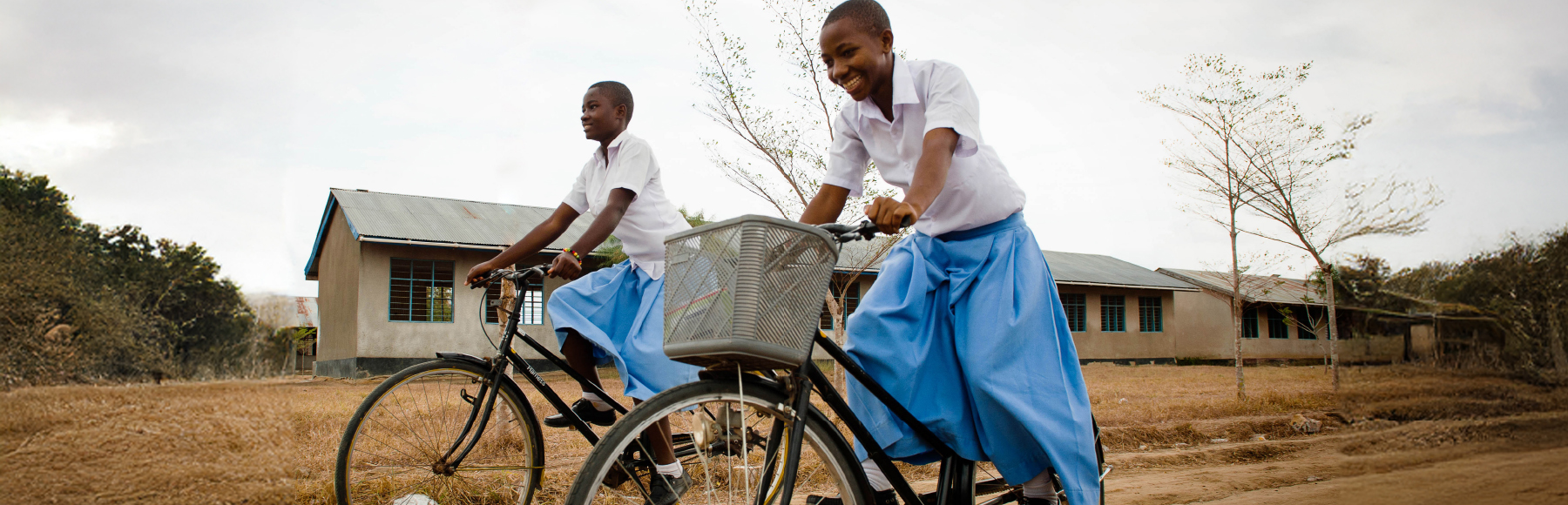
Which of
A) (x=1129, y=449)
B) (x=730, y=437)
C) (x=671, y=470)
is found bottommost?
(x=1129, y=449)

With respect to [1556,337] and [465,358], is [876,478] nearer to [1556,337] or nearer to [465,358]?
[465,358]

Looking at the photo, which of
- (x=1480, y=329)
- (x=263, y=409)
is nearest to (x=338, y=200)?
(x=263, y=409)

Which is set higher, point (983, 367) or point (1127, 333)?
point (983, 367)

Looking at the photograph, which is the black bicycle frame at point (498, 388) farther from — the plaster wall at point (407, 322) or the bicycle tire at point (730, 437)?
the plaster wall at point (407, 322)

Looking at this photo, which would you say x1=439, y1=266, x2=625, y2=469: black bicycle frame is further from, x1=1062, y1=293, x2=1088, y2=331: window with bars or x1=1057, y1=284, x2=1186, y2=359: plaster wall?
x1=1062, y1=293, x2=1088, y2=331: window with bars

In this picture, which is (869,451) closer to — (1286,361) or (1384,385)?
(1384,385)

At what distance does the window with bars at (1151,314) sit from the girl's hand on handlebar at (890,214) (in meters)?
27.6

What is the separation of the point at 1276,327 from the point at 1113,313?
882 cm

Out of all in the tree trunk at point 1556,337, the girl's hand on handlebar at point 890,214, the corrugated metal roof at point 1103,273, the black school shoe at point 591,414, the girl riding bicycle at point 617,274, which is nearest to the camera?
the girl's hand on handlebar at point 890,214

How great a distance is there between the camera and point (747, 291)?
1.61 meters

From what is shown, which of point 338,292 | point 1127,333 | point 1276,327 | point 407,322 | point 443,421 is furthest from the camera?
point 1276,327

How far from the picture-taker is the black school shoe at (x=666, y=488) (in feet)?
9.19

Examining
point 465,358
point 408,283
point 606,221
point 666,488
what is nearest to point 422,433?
point 465,358

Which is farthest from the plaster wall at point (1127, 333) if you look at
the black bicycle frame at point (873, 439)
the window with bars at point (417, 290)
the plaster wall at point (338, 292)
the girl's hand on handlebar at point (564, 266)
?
the black bicycle frame at point (873, 439)
